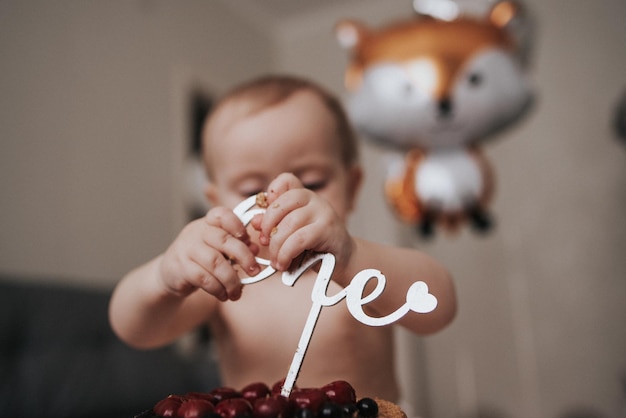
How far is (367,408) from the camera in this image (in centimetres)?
34

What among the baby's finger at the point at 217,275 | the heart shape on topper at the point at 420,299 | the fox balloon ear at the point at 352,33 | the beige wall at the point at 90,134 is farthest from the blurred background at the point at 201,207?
the heart shape on topper at the point at 420,299

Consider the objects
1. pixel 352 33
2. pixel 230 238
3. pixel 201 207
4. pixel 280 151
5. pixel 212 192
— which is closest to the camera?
pixel 230 238

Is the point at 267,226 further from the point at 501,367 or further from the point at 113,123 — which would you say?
the point at 501,367

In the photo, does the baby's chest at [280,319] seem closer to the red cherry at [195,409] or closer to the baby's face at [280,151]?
the baby's face at [280,151]

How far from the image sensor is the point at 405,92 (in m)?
1.37

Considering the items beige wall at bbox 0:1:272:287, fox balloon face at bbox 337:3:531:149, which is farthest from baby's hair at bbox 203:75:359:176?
beige wall at bbox 0:1:272:287

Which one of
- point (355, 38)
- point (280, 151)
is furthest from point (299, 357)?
point (355, 38)

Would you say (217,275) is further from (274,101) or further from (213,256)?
(274,101)

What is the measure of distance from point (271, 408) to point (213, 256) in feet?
0.44

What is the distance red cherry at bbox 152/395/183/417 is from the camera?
1.09 ft

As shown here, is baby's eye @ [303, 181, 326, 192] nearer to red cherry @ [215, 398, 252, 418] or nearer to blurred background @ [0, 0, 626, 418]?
red cherry @ [215, 398, 252, 418]

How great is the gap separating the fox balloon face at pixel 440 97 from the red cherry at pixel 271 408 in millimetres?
1162

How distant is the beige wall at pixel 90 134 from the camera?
1.41 m

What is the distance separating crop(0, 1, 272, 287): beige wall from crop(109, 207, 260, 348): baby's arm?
38.3 inches
